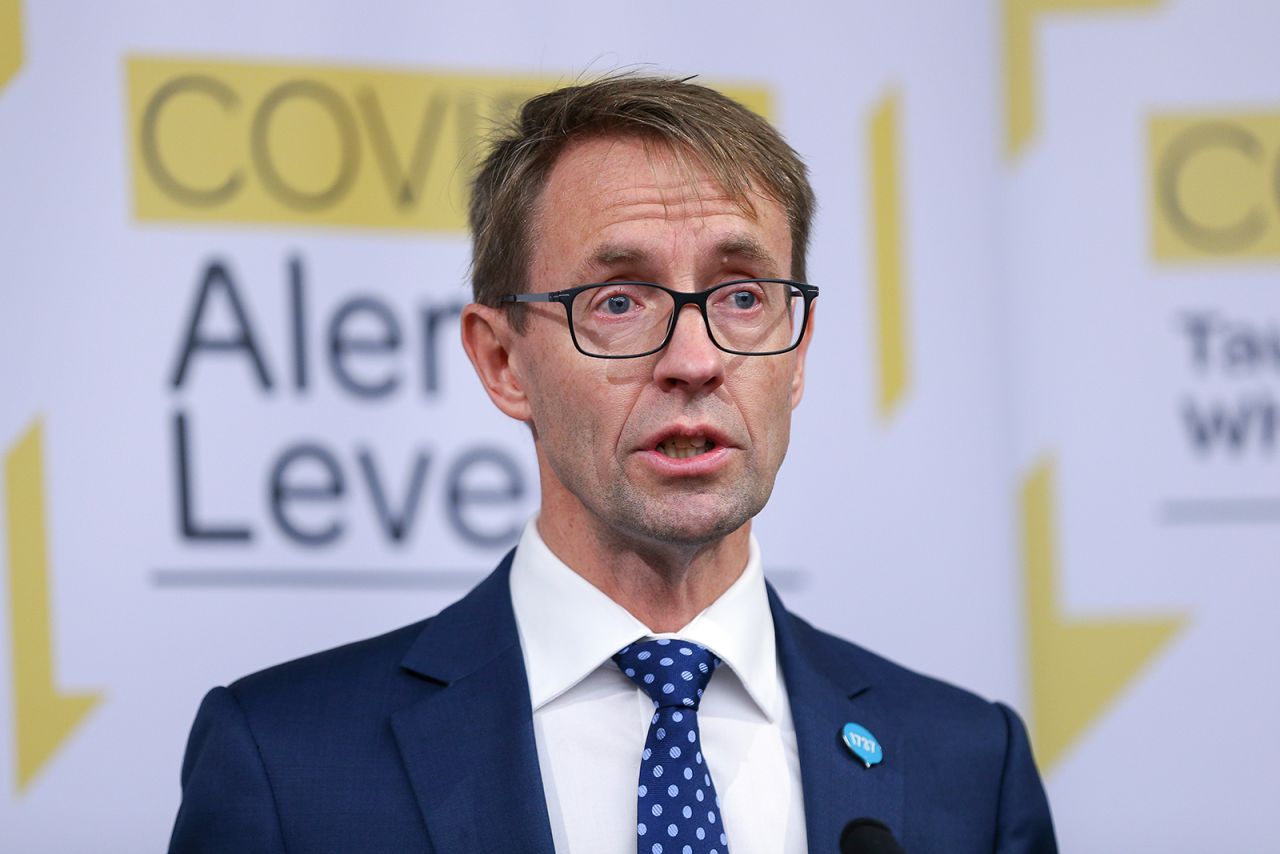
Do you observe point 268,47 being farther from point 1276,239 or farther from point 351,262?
point 1276,239

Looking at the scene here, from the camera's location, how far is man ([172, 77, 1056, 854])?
2.10 meters

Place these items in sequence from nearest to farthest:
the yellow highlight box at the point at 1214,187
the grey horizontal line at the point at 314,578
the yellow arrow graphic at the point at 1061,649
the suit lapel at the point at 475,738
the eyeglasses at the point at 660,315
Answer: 1. the suit lapel at the point at 475,738
2. the eyeglasses at the point at 660,315
3. the grey horizontal line at the point at 314,578
4. the yellow arrow graphic at the point at 1061,649
5. the yellow highlight box at the point at 1214,187

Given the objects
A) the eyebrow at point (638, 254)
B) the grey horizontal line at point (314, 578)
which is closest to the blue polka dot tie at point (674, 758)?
the eyebrow at point (638, 254)

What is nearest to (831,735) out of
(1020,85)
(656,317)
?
(656,317)

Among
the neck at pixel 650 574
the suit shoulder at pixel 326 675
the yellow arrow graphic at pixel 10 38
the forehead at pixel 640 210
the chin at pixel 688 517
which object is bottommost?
the suit shoulder at pixel 326 675

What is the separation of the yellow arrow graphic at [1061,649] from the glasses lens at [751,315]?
48.2 inches

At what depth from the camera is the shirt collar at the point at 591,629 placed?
2.19 meters

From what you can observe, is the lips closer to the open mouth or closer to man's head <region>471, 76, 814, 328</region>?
the open mouth

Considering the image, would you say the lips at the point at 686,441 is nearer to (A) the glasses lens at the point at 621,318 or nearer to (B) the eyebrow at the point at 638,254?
(A) the glasses lens at the point at 621,318

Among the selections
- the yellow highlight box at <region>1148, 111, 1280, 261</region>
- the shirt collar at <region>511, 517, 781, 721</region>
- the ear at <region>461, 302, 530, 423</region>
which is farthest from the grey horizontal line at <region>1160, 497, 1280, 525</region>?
the ear at <region>461, 302, 530, 423</region>

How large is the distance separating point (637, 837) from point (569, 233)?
0.81 metres

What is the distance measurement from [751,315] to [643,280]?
0.51ft

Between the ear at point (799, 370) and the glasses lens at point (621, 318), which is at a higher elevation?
the glasses lens at point (621, 318)

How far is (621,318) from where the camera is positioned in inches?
85.5
